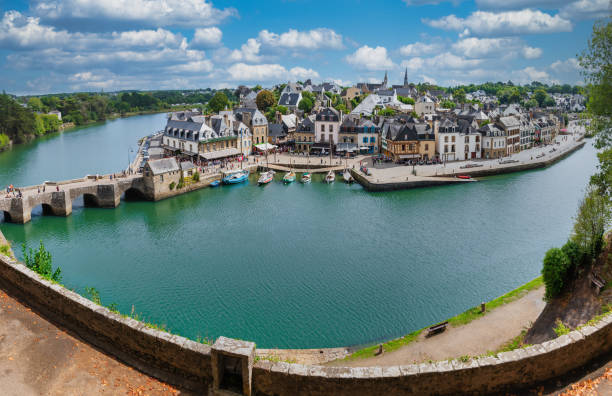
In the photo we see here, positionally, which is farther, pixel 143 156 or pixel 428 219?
pixel 143 156

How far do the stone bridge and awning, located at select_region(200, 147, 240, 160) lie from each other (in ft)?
42.1

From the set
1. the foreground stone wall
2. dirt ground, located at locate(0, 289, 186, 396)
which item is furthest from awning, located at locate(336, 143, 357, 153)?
dirt ground, located at locate(0, 289, 186, 396)

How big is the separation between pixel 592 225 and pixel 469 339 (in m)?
6.87

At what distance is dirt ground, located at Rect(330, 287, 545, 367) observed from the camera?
15055 mm

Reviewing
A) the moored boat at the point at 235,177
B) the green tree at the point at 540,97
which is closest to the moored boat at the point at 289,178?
the moored boat at the point at 235,177

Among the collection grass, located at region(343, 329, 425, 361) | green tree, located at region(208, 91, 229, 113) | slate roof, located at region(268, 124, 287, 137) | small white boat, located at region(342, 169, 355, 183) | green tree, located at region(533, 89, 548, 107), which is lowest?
grass, located at region(343, 329, 425, 361)

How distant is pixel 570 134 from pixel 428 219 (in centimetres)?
6765

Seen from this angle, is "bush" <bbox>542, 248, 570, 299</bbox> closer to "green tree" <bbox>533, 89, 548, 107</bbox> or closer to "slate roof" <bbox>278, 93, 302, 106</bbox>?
"slate roof" <bbox>278, 93, 302, 106</bbox>

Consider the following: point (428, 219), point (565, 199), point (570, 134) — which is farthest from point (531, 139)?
point (428, 219)

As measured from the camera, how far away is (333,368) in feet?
26.3

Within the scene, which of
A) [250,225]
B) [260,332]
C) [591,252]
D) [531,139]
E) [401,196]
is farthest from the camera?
[531,139]

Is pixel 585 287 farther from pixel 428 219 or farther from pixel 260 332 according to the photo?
pixel 428 219

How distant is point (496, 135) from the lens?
58.4m

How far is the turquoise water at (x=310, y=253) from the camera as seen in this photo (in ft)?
65.4
